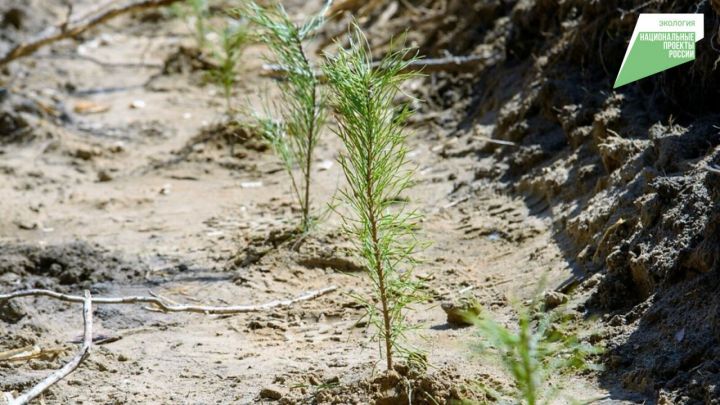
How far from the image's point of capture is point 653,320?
2787 mm

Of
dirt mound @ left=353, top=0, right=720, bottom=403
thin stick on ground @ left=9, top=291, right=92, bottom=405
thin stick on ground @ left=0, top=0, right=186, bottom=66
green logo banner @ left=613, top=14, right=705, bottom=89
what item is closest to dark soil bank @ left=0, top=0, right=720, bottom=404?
dirt mound @ left=353, top=0, right=720, bottom=403

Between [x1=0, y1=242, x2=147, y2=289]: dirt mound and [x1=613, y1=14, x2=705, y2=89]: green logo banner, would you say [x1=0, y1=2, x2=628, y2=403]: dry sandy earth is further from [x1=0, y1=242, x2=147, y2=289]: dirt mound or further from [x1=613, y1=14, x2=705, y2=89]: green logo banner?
[x1=613, y1=14, x2=705, y2=89]: green logo banner

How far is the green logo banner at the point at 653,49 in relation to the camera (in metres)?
3.10

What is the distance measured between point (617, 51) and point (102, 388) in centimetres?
265

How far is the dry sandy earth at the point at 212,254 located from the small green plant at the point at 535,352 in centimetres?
9

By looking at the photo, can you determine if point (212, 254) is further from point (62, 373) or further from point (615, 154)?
point (615, 154)

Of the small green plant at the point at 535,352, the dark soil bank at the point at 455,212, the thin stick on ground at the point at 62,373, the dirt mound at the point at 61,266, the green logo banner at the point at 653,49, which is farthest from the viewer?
the dirt mound at the point at 61,266

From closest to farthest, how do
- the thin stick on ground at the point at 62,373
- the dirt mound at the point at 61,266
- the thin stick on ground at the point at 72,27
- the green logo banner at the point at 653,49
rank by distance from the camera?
the thin stick on ground at the point at 62,373 → the green logo banner at the point at 653,49 → the dirt mound at the point at 61,266 → the thin stick on ground at the point at 72,27

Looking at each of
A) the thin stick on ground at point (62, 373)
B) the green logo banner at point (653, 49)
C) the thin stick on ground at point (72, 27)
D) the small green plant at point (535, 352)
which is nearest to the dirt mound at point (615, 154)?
the small green plant at point (535, 352)

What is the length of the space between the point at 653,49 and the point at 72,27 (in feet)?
17.6

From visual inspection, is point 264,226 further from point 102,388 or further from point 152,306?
point 102,388

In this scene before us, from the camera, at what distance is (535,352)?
7.45 ft

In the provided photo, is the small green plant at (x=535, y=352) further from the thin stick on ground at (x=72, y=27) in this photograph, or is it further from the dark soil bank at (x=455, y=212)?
the thin stick on ground at (x=72, y=27)

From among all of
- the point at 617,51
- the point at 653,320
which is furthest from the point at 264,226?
the point at 653,320
